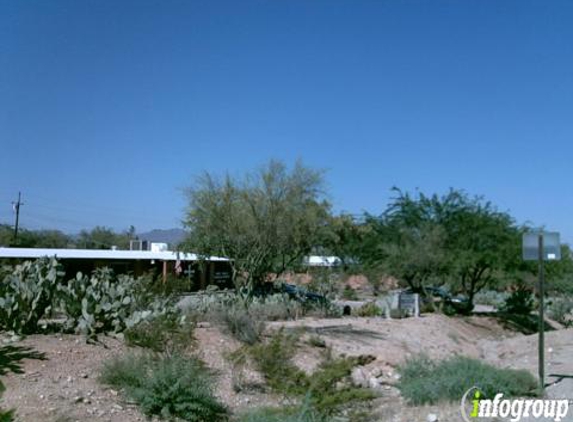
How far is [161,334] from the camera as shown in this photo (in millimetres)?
13820

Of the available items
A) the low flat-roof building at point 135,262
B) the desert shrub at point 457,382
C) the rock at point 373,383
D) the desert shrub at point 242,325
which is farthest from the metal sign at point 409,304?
the low flat-roof building at point 135,262

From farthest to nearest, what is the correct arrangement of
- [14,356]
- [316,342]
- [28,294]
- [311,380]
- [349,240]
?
[349,240], [316,342], [28,294], [311,380], [14,356]

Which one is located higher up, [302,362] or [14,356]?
[14,356]

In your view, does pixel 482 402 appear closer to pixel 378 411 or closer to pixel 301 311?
pixel 378 411

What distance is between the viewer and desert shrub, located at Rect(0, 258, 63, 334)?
13.8 meters

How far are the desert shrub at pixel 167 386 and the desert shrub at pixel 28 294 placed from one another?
315 centimetres

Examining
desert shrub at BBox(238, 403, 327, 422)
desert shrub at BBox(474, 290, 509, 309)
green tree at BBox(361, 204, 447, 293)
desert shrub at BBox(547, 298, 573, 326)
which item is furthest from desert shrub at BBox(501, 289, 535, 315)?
desert shrub at BBox(238, 403, 327, 422)

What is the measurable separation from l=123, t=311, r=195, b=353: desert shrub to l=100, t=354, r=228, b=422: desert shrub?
155cm

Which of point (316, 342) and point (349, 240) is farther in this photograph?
point (349, 240)

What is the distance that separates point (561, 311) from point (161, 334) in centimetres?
2997

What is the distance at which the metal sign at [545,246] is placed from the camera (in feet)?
43.7

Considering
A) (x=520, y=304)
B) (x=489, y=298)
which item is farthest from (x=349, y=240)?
(x=489, y=298)

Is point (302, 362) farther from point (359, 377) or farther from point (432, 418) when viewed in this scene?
point (432, 418)

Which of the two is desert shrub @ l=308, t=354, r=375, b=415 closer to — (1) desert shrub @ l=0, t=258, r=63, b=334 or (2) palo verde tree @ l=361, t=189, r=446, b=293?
(1) desert shrub @ l=0, t=258, r=63, b=334
